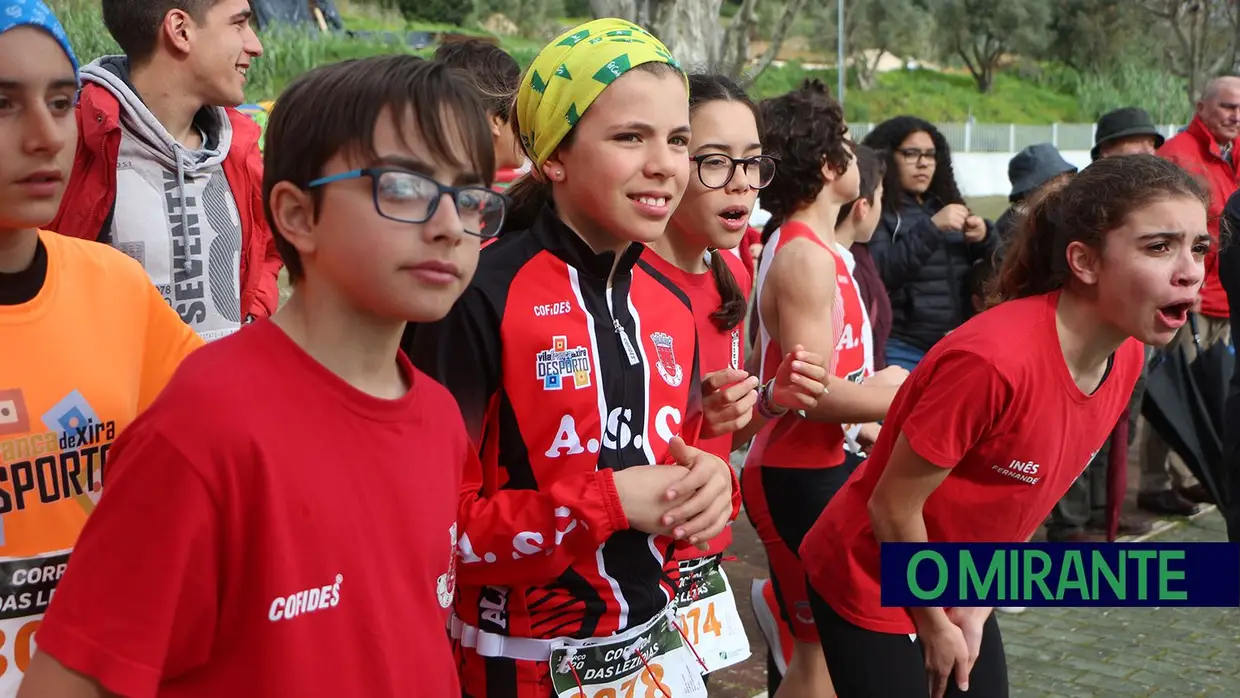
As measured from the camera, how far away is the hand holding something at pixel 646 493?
2.35 meters

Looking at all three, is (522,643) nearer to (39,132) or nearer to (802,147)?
(39,132)

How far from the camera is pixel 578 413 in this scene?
249cm

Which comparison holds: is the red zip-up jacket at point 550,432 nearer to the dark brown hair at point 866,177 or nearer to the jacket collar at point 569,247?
the jacket collar at point 569,247

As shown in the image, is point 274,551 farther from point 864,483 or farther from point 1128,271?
point 1128,271

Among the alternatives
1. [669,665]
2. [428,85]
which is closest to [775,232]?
[669,665]

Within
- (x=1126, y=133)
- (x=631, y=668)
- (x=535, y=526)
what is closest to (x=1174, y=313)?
(x=631, y=668)

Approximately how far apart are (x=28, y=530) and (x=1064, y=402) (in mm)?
→ 2255

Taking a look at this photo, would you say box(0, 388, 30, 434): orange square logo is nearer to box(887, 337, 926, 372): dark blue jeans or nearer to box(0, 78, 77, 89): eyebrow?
box(0, 78, 77, 89): eyebrow

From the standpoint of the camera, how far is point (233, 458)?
1.55m

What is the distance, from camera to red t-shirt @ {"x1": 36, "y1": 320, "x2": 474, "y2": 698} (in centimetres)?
149

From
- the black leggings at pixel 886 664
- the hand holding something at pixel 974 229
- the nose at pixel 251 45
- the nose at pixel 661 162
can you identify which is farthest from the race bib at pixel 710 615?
the hand holding something at pixel 974 229

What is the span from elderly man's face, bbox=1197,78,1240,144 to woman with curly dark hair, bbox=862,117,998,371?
239 centimetres

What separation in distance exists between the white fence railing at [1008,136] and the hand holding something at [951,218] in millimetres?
29912

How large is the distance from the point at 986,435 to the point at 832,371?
1.30 meters
